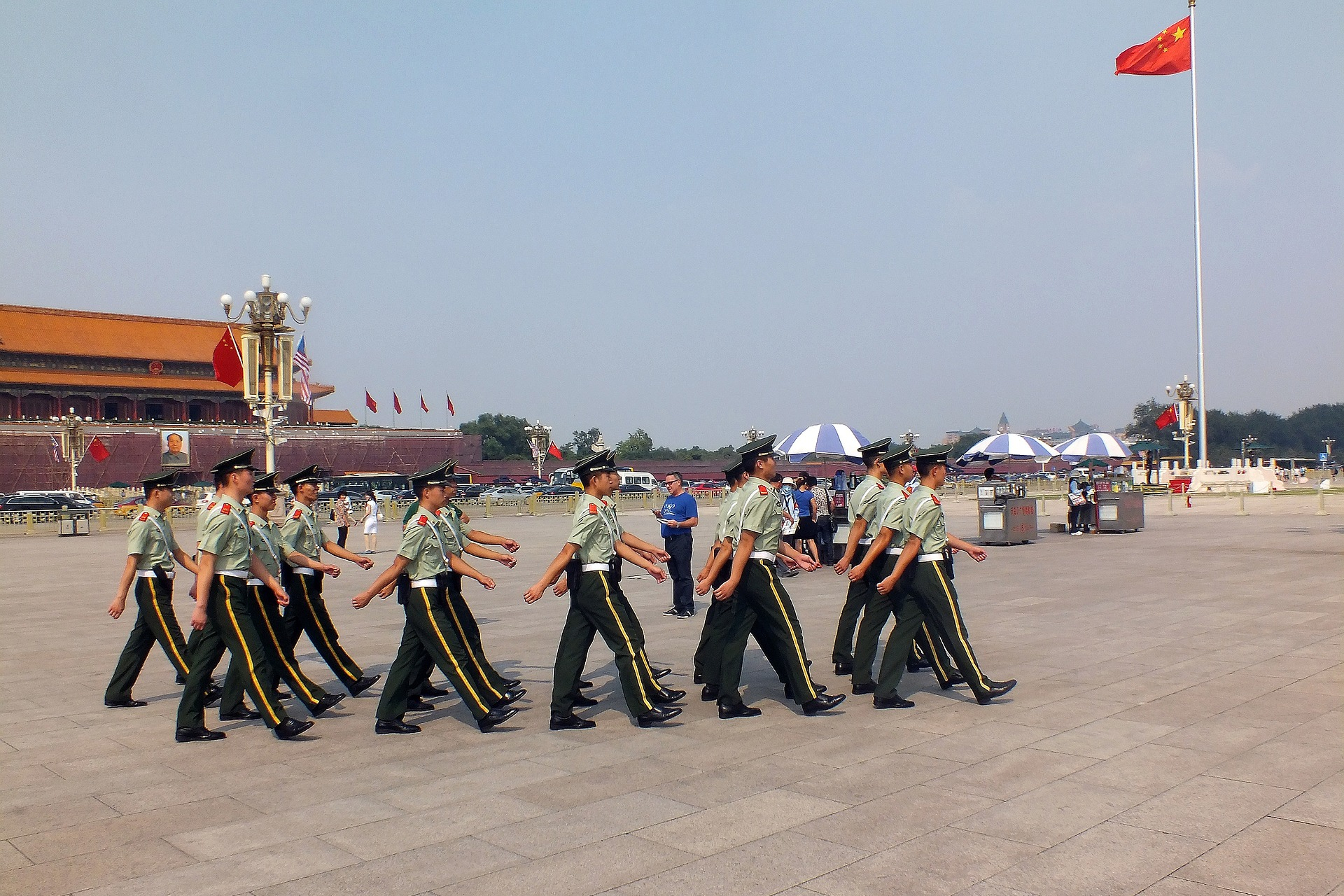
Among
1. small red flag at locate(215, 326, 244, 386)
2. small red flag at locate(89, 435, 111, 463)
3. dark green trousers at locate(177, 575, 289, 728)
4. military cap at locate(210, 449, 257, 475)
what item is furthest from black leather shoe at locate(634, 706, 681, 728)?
small red flag at locate(89, 435, 111, 463)

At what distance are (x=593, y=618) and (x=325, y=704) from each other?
77.0 inches

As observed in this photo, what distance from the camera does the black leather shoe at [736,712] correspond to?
6328 mm

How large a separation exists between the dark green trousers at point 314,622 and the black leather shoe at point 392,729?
1244mm

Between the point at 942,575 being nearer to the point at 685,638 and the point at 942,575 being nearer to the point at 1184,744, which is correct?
the point at 1184,744

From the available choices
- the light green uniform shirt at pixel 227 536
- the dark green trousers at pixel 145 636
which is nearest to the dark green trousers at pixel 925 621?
the light green uniform shirt at pixel 227 536

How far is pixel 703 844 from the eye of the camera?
4148 mm

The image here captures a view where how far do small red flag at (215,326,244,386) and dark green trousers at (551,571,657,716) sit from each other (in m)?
23.1

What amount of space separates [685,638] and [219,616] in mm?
4498

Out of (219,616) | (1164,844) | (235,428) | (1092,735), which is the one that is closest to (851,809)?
(1164,844)

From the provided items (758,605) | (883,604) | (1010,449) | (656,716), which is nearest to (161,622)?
(656,716)

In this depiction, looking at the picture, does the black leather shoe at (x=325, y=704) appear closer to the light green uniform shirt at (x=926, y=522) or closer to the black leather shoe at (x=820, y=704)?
the black leather shoe at (x=820, y=704)

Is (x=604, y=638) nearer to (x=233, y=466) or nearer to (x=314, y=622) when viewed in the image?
(x=314, y=622)

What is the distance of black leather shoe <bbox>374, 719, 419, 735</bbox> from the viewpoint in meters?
6.11

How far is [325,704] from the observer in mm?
6617
